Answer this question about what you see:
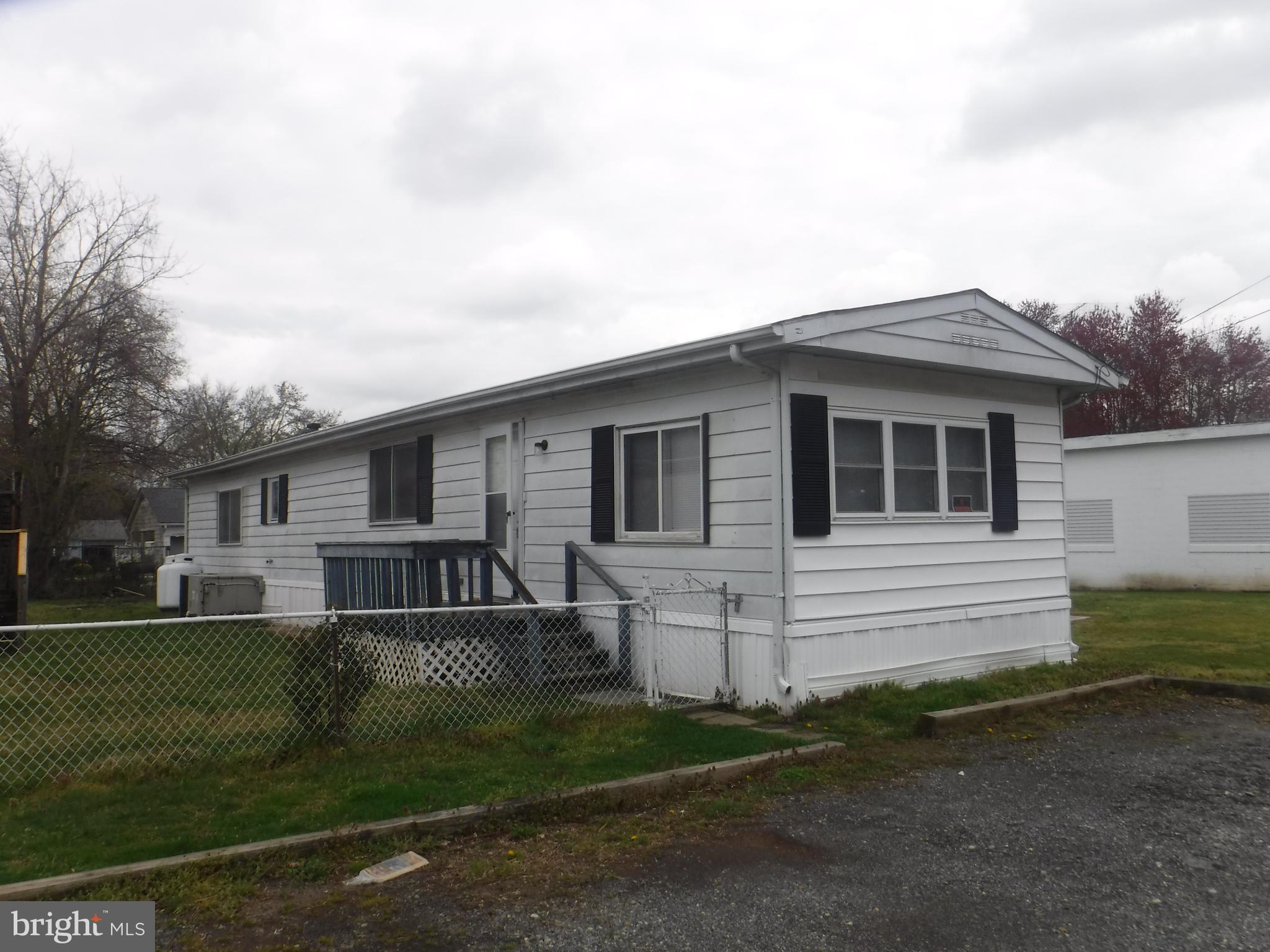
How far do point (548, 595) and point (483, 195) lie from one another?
20.9 ft

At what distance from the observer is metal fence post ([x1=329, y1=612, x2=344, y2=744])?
5738 millimetres

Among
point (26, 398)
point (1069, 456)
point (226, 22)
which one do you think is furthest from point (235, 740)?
point (26, 398)

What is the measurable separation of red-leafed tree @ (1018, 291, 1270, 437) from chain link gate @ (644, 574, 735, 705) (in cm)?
2701

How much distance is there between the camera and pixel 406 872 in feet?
13.2

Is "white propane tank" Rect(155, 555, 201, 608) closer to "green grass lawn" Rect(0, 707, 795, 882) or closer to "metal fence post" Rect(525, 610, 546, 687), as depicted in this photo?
"metal fence post" Rect(525, 610, 546, 687)

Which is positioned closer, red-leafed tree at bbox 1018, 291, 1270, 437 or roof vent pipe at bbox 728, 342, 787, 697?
roof vent pipe at bbox 728, 342, 787, 697

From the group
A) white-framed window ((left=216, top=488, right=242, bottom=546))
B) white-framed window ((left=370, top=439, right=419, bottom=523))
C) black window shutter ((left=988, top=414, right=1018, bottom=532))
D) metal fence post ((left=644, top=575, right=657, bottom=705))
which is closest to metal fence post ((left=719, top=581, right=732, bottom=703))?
metal fence post ((left=644, top=575, right=657, bottom=705))

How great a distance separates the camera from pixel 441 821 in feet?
14.7

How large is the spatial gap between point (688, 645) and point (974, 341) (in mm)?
3664

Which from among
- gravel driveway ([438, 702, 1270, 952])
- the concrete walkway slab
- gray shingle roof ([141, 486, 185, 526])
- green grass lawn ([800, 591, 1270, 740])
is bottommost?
gravel driveway ([438, 702, 1270, 952])

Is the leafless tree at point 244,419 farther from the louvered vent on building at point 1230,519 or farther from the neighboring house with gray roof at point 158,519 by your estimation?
the louvered vent on building at point 1230,519

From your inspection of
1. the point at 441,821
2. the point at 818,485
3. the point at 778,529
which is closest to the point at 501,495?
the point at 778,529

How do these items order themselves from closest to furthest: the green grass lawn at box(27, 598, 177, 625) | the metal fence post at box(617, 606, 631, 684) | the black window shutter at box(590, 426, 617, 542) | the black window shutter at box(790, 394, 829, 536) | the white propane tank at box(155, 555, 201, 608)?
the black window shutter at box(790, 394, 829, 536) < the metal fence post at box(617, 606, 631, 684) < the black window shutter at box(590, 426, 617, 542) < the green grass lawn at box(27, 598, 177, 625) < the white propane tank at box(155, 555, 201, 608)

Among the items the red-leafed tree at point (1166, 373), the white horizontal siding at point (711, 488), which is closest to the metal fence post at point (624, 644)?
the white horizontal siding at point (711, 488)
